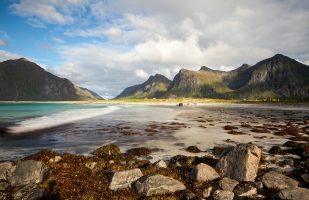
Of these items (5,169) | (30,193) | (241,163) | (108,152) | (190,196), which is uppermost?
(241,163)

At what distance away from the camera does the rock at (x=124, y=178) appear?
1342 cm

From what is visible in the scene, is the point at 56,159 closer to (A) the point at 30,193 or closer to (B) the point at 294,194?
(A) the point at 30,193

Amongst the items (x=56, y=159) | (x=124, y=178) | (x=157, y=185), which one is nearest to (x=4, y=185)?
(x=56, y=159)

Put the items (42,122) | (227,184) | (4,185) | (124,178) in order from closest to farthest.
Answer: (227,184) < (4,185) < (124,178) < (42,122)

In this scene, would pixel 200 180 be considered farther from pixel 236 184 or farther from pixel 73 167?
pixel 73 167

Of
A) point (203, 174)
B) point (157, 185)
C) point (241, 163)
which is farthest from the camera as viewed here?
point (241, 163)

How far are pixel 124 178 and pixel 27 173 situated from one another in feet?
17.6

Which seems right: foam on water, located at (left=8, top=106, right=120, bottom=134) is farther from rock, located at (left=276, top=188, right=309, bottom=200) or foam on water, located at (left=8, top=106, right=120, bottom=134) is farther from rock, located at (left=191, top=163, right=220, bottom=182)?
rock, located at (left=276, top=188, right=309, bottom=200)

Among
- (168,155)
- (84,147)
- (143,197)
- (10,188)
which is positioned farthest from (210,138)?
(10,188)

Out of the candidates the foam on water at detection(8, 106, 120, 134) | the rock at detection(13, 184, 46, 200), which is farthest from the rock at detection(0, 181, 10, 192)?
the foam on water at detection(8, 106, 120, 134)

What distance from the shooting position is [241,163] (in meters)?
14.4

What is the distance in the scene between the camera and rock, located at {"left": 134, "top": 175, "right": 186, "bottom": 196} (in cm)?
1261

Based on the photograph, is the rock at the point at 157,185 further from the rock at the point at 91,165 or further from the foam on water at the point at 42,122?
the foam on water at the point at 42,122

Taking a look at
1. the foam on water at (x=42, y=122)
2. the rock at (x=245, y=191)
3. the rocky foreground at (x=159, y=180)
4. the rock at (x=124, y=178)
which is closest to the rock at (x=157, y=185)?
the rocky foreground at (x=159, y=180)
